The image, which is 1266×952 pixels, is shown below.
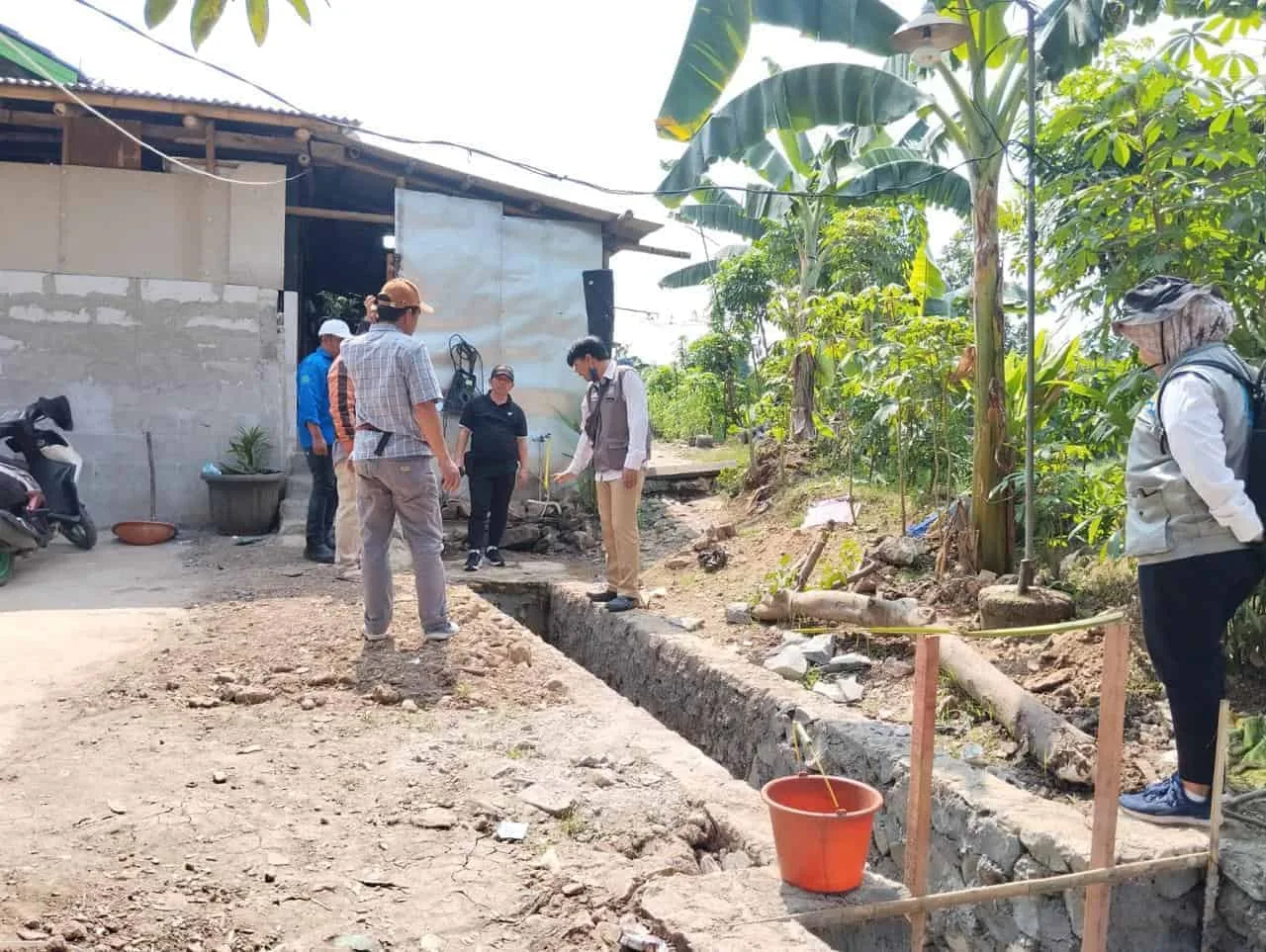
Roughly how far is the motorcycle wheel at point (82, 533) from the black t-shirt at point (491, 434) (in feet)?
10.5

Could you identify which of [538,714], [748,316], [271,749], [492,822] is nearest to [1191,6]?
[538,714]

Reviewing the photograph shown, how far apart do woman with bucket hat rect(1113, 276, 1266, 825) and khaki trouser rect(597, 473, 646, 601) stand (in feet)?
10.3

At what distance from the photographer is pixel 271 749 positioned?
3.61 meters

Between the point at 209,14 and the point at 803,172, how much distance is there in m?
9.86

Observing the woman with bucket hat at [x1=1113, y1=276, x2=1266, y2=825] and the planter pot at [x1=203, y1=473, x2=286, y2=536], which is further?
the planter pot at [x1=203, y1=473, x2=286, y2=536]

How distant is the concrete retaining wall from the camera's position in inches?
114

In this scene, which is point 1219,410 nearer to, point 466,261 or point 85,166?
point 466,261

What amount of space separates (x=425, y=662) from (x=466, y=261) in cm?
657

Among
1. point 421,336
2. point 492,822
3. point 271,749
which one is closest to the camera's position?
point 492,822

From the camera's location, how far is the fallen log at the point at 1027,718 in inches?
146

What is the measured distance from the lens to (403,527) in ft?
15.9

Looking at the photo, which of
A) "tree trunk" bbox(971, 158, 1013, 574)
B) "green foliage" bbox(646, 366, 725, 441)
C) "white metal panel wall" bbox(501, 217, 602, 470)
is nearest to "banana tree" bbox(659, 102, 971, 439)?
"tree trunk" bbox(971, 158, 1013, 574)

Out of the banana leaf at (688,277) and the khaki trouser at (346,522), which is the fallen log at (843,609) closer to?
the khaki trouser at (346,522)

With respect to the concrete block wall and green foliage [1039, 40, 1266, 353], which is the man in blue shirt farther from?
green foliage [1039, 40, 1266, 353]
